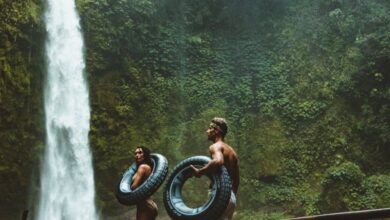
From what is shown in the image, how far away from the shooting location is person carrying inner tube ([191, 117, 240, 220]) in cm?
403

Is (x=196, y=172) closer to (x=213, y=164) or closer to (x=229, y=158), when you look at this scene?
(x=213, y=164)

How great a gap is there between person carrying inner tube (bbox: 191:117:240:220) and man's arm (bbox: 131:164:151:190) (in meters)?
1.17

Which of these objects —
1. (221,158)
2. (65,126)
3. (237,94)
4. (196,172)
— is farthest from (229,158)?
(237,94)

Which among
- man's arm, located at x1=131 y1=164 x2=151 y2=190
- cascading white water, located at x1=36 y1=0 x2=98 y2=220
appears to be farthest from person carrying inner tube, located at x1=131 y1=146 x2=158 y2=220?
cascading white water, located at x1=36 y1=0 x2=98 y2=220

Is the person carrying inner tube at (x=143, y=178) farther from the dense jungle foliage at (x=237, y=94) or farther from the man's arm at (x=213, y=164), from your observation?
the dense jungle foliage at (x=237, y=94)

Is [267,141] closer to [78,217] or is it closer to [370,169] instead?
[370,169]

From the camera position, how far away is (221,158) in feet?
13.4

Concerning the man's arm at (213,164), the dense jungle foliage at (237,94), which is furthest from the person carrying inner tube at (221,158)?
the dense jungle foliage at (237,94)

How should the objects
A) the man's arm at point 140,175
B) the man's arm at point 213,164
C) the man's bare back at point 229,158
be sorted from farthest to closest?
the man's arm at point 140,175, the man's bare back at point 229,158, the man's arm at point 213,164

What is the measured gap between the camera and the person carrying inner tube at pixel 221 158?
403 centimetres

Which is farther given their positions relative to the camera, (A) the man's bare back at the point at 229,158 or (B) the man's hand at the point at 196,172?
(A) the man's bare back at the point at 229,158

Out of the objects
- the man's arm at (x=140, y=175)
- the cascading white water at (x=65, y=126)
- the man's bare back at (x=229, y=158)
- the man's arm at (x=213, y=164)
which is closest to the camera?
the man's arm at (x=213, y=164)

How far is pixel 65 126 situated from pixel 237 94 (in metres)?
6.37

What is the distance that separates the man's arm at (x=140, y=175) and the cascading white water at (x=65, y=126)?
862 centimetres
